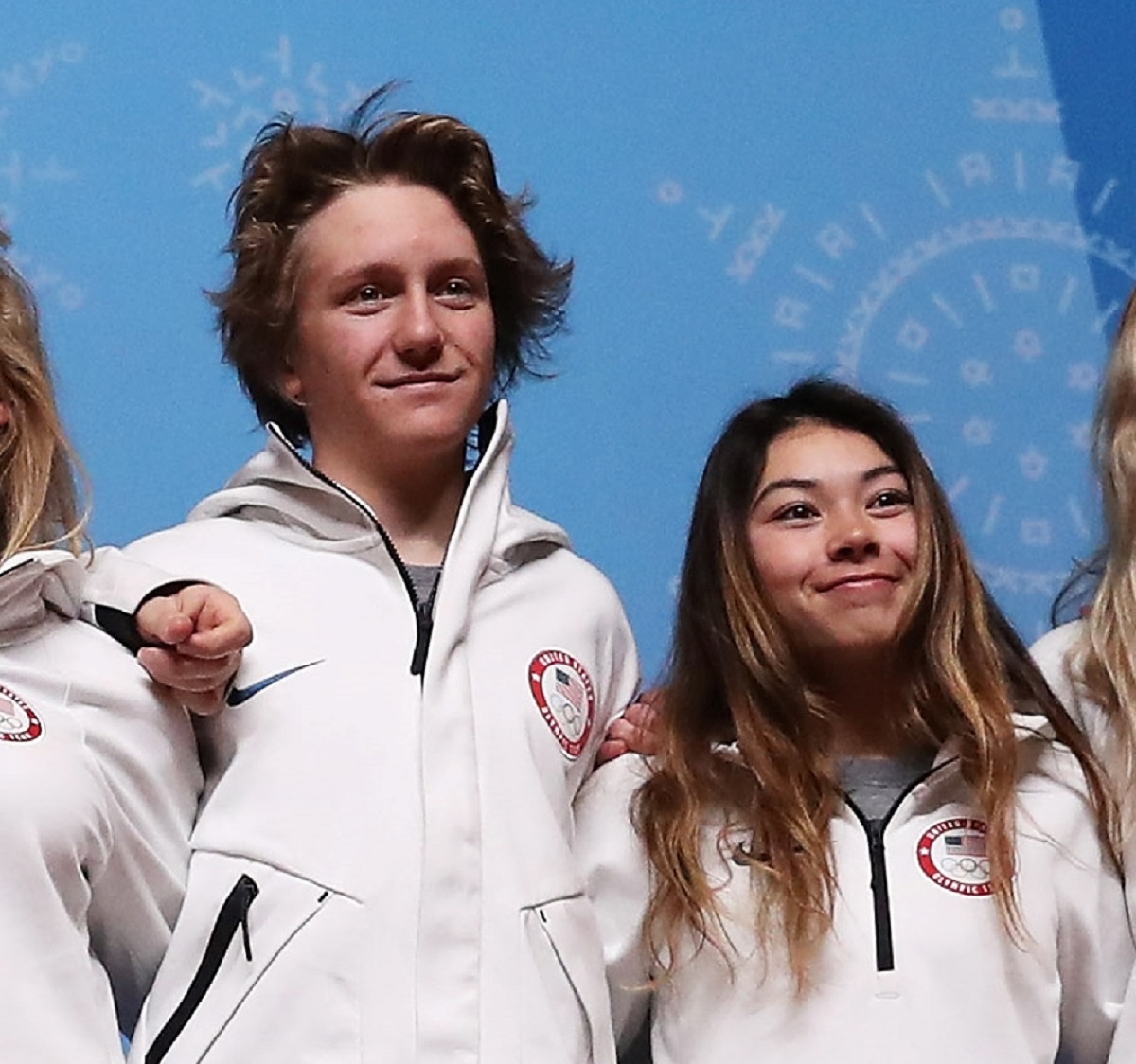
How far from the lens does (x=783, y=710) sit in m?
1.47

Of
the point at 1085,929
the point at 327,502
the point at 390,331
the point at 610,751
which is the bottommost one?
the point at 1085,929

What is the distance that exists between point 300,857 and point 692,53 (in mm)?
1091

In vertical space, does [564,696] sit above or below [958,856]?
above

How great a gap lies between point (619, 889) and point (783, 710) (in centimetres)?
19

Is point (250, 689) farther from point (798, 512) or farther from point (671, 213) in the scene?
point (671, 213)

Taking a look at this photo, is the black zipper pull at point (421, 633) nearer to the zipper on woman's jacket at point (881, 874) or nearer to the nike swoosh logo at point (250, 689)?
the nike swoosh logo at point (250, 689)

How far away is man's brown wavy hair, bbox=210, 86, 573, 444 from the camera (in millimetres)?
1541

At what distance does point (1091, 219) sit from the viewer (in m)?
2.02

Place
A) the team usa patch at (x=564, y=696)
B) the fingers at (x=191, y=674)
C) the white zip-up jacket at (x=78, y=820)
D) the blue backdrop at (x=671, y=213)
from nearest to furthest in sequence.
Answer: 1. the white zip-up jacket at (x=78, y=820)
2. the fingers at (x=191, y=674)
3. the team usa patch at (x=564, y=696)
4. the blue backdrop at (x=671, y=213)

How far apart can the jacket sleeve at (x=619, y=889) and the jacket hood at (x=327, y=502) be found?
207 millimetres

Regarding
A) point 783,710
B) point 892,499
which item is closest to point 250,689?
point 783,710

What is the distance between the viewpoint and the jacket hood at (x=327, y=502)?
1413mm

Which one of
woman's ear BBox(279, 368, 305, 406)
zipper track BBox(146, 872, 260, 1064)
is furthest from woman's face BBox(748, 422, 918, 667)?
zipper track BBox(146, 872, 260, 1064)

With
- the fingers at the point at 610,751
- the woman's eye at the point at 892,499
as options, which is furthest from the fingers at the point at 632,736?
the woman's eye at the point at 892,499
